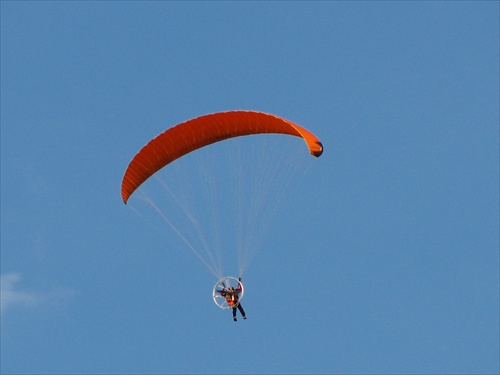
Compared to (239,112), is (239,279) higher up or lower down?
lower down

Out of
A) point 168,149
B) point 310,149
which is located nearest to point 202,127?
point 168,149

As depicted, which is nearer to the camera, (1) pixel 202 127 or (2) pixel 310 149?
(2) pixel 310 149

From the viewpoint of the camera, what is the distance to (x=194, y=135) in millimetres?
40656

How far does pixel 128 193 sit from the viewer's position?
41.8 meters

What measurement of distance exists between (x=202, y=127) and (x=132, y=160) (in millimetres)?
2152

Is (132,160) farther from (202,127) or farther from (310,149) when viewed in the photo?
(310,149)

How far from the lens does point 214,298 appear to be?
3978 cm

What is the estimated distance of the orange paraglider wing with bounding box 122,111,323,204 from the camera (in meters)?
39.4

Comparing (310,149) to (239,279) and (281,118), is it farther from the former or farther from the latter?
(239,279)

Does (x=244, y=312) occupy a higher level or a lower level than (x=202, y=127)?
lower

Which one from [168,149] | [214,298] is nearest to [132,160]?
[168,149]

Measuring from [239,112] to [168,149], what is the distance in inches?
107

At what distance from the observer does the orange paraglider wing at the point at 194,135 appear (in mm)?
39438

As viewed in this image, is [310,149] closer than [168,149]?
Yes
